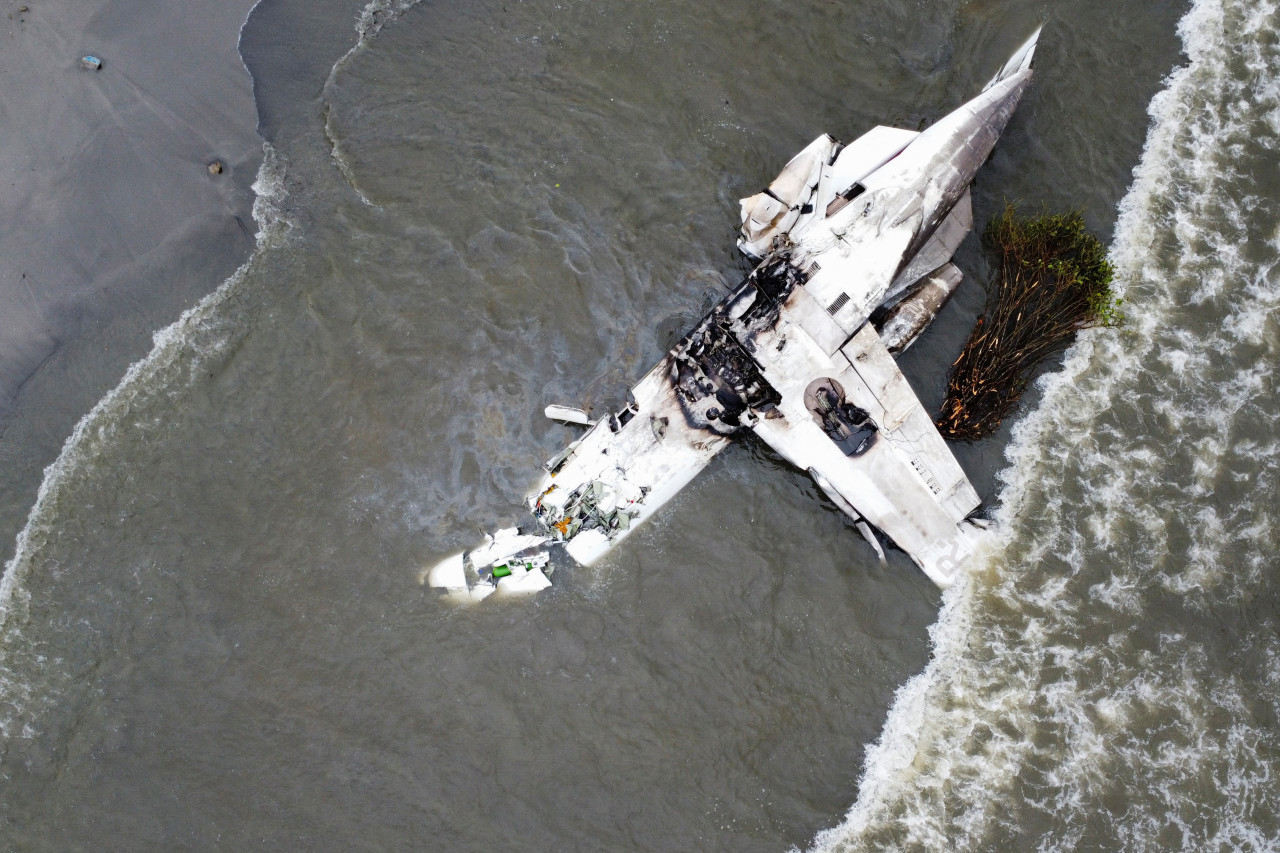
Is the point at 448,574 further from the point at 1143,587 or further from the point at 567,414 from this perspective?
the point at 1143,587

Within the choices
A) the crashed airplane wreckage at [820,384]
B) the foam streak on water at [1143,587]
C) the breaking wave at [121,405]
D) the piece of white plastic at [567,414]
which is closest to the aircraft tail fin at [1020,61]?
the crashed airplane wreckage at [820,384]

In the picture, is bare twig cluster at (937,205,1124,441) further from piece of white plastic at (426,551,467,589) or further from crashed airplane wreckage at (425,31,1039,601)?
piece of white plastic at (426,551,467,589)

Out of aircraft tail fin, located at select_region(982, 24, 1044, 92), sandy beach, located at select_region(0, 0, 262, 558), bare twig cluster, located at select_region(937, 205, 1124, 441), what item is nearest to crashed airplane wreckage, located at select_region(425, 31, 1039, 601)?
aircraft tail fin, located at select_region(982, 24, 1044, 92)

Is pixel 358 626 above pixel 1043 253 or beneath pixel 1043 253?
above

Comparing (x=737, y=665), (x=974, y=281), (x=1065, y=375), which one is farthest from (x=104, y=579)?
(x=1065, y=375)

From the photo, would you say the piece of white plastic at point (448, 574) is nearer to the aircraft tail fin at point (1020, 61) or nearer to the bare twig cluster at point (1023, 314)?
the bare twig cluster at point (1023, 314)

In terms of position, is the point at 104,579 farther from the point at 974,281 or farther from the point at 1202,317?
the point at 1202,317
